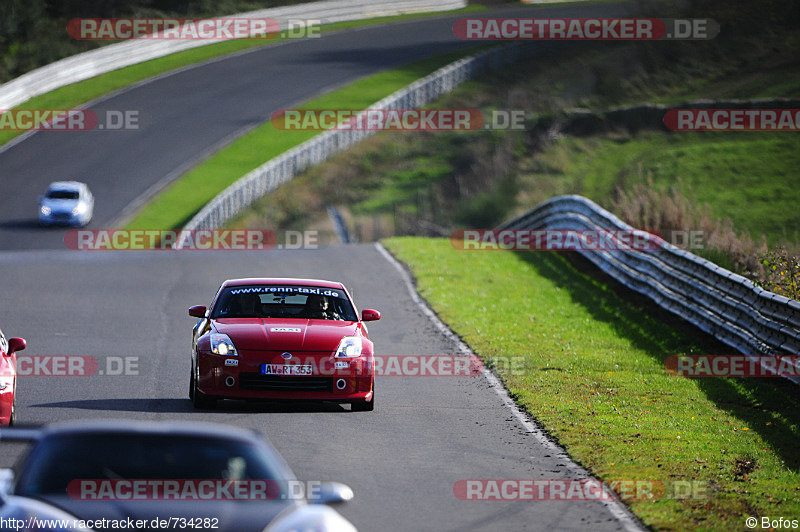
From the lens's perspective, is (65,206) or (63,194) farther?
(63,194)

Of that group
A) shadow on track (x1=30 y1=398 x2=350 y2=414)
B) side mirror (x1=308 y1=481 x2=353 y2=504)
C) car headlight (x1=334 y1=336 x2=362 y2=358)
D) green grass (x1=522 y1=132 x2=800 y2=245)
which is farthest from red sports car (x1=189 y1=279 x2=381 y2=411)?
green grass (x1=522 y1=132 x2=800 y2=245)

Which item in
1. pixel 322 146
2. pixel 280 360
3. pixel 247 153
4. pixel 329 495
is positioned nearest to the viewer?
pixel 329 495

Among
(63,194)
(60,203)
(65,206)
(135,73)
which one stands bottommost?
(65,206)

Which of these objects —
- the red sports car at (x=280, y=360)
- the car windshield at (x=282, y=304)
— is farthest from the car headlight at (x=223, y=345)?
the car windshield at (x=282, y=304)

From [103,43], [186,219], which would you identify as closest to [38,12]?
[103,43]

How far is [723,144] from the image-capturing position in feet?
160

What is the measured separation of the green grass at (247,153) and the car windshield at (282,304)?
26.6 m

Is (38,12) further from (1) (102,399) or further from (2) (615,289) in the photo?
(1) (102,399)

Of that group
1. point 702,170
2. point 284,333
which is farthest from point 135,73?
point 284,333

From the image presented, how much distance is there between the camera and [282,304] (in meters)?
14.5

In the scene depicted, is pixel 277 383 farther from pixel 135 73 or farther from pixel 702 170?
pixel 135 73

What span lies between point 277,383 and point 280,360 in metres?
0.25

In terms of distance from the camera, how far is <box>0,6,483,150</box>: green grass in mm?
55059

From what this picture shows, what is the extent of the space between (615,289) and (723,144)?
25.6 meters
